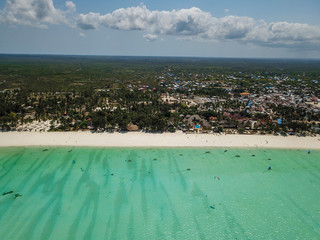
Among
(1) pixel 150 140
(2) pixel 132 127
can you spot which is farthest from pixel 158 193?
(2) pixel 132 127

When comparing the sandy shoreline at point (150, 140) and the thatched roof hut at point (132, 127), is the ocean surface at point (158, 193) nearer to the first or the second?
the sandy shoreline at point (150, 140)

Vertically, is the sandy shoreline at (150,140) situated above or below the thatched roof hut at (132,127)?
below

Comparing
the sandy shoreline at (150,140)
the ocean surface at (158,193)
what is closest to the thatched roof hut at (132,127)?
the sandy shoreline at (150,140)

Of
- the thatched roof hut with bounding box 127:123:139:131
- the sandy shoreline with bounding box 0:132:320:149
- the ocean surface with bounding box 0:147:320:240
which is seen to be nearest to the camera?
the ocean surface with bounding box 0:147:320:240

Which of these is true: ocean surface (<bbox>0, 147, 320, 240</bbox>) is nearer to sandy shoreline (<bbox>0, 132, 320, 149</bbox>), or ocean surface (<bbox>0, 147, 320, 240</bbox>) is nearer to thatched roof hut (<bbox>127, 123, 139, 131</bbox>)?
sandy shoreline (<bbox>0, 132, 320, 149</bbox>)

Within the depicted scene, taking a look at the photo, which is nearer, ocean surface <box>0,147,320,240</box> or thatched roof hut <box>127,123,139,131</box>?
ocean surface <box>0,147,320,240</box>

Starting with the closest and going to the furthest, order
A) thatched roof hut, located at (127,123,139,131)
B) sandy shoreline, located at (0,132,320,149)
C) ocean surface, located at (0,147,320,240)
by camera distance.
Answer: ocean surface, located at (0,147,320,240), sandy shoreline, located at (0,132,320,149), thatched roof hut, located at (127,123,139,131)

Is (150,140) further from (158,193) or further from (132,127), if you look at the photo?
(158,193)

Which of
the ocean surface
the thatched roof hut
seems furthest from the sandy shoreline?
the ocean surface
